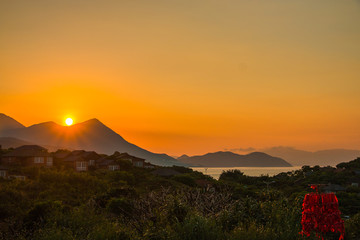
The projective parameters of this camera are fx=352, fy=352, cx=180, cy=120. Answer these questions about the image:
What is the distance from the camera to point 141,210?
746 inches

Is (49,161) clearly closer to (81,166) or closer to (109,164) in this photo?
(81,166)

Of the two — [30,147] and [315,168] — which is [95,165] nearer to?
[30,147]

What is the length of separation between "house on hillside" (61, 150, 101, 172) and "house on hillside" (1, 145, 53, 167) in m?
3.96

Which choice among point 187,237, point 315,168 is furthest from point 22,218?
point 315,168

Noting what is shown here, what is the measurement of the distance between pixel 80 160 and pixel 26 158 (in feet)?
32.4

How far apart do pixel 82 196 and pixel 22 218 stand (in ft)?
39.4

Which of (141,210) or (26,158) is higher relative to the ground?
(26,158)

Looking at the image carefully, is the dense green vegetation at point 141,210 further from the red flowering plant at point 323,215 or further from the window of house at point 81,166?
the window of house at point 81,166

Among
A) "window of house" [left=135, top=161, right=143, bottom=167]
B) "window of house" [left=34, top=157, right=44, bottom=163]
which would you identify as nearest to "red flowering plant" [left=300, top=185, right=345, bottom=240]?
"window of house" [left=34, top=157, right=44, bottom=163]

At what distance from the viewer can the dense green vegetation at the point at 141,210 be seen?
13.7 meters

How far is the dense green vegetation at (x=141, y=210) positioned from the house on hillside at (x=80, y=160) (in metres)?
10.0

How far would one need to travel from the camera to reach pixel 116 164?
7319cm

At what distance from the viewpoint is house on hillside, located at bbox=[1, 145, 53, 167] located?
209ft

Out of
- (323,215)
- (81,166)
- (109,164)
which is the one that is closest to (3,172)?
(81,166)
